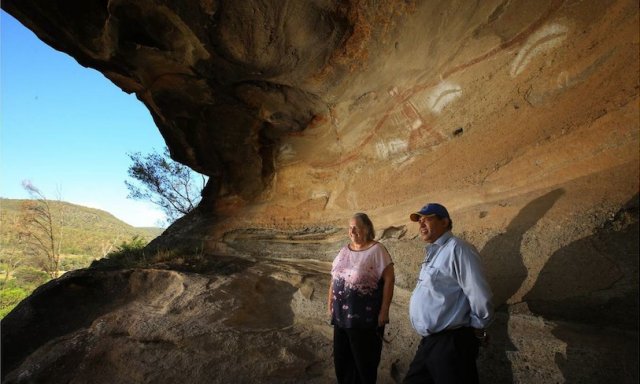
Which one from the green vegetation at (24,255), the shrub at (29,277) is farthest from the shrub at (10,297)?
the shrub at (29,277)

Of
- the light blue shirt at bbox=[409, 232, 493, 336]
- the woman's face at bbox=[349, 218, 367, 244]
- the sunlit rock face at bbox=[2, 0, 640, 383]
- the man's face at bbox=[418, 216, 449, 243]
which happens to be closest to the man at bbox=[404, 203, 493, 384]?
the light blue shirt at bbox=[409, 232, 493, 336]

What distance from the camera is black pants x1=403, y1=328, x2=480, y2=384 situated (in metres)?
1.85

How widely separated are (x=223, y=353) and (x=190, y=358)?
11.7 inches

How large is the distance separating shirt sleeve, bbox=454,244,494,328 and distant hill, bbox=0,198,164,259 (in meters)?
12.7

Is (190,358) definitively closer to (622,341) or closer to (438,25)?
(622,341)

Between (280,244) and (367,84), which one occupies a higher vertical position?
(367,84)

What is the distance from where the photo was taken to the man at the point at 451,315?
1846mm

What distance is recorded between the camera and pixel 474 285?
1846mm

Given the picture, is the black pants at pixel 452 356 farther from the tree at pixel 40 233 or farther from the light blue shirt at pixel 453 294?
the tree at pixel 40 233

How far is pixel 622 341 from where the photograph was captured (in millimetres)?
2117

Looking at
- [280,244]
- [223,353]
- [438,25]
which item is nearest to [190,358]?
[223,353]

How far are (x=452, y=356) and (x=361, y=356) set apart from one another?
728 millimetres

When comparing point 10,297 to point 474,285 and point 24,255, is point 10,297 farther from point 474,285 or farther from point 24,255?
point 474,285

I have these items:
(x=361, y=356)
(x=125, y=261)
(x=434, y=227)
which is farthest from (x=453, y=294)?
(x=125, y=261)
